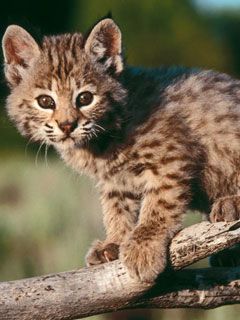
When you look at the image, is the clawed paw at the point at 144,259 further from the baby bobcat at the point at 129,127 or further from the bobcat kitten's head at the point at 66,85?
the bobcat kitten's head at the point at 66,85

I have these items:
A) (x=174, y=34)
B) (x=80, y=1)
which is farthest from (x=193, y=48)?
(x=80, y=1)

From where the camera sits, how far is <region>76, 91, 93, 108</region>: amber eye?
6.71 meters

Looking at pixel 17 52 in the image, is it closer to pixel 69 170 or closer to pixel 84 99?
pixel 84 99

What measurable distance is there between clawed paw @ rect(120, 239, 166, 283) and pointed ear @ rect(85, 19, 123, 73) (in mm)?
1189

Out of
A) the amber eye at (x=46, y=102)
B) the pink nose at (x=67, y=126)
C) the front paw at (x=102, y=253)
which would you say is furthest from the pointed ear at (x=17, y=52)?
the front paw at (x=102, y=253)

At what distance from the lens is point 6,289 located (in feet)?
19.8

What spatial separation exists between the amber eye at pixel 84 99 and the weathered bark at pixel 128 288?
102cm

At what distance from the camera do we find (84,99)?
6750mm

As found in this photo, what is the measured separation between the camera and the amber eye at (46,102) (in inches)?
265

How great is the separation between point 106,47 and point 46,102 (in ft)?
1.96

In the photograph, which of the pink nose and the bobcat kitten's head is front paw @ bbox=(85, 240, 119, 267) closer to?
the bobcat kitten's head

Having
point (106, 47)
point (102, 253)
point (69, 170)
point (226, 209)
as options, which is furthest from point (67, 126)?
point (69, 170)

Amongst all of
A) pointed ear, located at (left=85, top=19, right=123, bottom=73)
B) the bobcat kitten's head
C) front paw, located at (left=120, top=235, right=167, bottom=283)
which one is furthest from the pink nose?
front paw, located at (left=120, top=235, right=167, bottom=283)

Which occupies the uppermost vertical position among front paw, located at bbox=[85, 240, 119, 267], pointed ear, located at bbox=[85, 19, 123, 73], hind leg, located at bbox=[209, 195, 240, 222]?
pointed ear, located at bbox=[85, 19, 123, 73]
